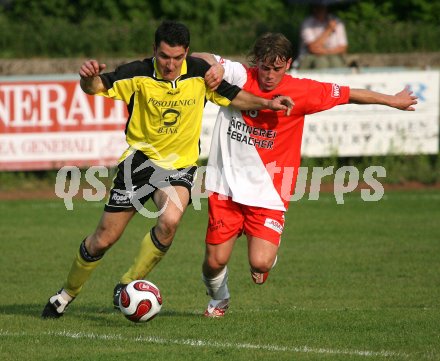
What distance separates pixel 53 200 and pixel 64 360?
31.9ft

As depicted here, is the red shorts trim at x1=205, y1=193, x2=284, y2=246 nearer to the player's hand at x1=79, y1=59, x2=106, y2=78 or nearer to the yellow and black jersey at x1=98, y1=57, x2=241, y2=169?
the yellow and black jersey at x1=98, y1=57, x2=241, y2=169

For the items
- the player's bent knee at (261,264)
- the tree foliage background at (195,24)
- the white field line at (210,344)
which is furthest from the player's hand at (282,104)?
the tree foliage background at (195,24)

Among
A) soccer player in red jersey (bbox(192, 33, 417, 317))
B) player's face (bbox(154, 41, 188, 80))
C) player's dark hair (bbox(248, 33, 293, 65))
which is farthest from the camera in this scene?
soccer player in red jersey (bbox(192, 33, 417, 317))

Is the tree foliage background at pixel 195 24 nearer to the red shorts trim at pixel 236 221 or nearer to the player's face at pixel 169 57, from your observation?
the red shorts trim at pixel 236 221

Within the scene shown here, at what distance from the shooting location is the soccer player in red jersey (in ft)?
26.1

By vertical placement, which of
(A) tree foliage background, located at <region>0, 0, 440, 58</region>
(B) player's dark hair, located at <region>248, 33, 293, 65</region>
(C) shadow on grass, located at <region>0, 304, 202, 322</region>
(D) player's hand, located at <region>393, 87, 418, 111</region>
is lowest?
(A) tree foliage background, located at <region>0, 0, 440, 58</region>

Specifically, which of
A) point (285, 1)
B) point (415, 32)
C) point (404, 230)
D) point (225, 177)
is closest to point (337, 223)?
point (404, 230)

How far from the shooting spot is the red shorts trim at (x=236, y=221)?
801 centimetres

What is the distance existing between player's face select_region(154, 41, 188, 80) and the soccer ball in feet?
5.18

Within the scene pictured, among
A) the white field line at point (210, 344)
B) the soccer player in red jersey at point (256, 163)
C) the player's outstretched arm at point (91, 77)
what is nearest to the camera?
the white field line at point (210, 344)
